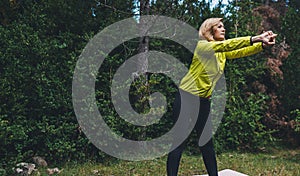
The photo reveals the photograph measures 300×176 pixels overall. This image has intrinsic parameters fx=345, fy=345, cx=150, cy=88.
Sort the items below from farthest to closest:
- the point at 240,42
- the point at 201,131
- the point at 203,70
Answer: the point at 201,131
the point at 203,70
the point at 240,42

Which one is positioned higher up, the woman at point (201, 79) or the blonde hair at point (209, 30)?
the blonde hair at point (209, 30)

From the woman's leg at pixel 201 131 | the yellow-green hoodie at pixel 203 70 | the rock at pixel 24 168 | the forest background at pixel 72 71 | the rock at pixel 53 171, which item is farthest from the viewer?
the forest background at pixel 72 71

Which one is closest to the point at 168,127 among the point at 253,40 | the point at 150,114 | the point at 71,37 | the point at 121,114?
the point at 150,114

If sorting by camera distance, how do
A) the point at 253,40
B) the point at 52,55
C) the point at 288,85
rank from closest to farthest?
the point at 253,40
the point at 52,55
the point at 288,85

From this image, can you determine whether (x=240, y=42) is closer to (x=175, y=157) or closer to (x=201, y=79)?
(x=201, y=79)

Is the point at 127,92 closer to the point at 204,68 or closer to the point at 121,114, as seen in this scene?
the point at 121,114

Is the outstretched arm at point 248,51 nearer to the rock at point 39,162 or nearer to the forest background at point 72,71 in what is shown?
the forest background at point 72,71

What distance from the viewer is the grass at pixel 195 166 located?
13.1ft

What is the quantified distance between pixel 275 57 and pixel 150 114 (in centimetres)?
235

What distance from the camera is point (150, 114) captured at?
14.7 feet

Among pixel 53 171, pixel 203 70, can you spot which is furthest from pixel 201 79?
pixel 53 171

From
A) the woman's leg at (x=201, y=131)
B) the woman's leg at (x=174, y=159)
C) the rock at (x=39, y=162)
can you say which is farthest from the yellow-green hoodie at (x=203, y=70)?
the rock at (x=39, y=162)

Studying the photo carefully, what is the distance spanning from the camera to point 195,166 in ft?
14.1

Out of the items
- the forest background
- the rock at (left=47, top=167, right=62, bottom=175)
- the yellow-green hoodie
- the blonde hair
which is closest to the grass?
the rock at (left=47, top=167, right=62, bottom=175)
